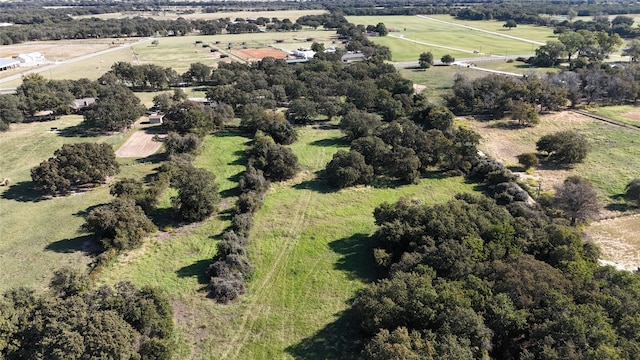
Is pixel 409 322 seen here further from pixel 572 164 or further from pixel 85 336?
pixel 572 164

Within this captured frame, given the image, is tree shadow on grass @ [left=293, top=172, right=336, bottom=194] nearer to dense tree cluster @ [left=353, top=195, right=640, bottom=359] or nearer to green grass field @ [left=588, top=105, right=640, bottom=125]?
dense tree cluster @ [left=353, top=195, right=640, bottom=359]

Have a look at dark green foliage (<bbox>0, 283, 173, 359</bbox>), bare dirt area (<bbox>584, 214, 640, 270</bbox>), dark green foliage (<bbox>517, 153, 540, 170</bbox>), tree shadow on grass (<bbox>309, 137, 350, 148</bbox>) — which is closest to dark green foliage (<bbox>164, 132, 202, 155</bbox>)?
tree shadow on grass (<bbox>309, 137, 350, 148</bbox>)

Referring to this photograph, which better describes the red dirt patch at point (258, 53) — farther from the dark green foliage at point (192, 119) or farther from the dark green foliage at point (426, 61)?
the dark green foliage at point (192, 119)

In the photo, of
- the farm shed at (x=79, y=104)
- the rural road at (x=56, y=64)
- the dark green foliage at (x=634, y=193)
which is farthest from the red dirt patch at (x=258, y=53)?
the dark green foliage at (x=634, y=193)

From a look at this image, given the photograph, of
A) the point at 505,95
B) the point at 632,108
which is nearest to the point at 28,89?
the point at 505,95

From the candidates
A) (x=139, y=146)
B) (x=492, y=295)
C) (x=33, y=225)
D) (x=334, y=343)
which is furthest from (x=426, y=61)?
(x=334, y=343)

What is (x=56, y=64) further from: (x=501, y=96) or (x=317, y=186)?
(x=501, y=96)

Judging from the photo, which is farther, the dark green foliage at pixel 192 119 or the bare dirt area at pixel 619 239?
the dark green foliage at pixel 192 119
